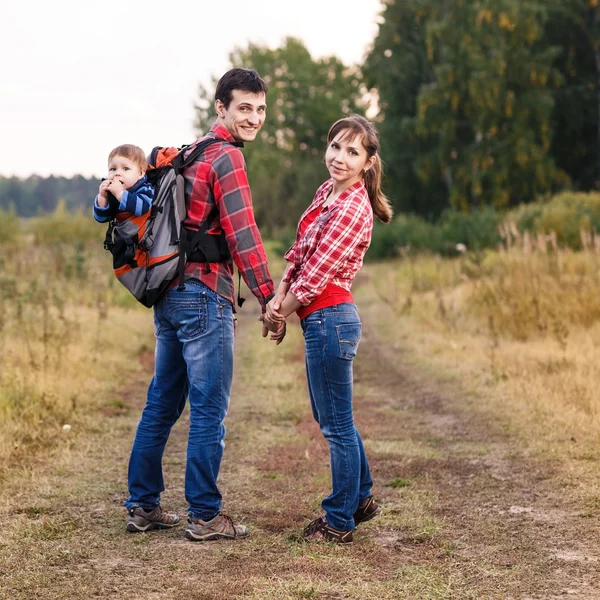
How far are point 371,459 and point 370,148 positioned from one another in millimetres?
2628

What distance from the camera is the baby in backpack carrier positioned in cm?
400

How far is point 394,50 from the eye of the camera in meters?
35.0

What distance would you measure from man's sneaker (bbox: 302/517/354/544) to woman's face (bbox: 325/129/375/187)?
1659 millimetres

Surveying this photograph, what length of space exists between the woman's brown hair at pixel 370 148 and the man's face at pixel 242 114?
36 cm

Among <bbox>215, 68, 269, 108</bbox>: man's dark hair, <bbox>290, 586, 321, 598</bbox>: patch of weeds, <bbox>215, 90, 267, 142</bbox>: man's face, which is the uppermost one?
<bbox>215, 68, 269, 108</bbox>: man's dark hair

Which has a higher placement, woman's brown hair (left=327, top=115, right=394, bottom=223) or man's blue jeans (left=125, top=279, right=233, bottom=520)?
woman's brown hair (left=327, top=115, right=394, bottom=223)

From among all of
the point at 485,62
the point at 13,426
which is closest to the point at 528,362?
the point at 13,426

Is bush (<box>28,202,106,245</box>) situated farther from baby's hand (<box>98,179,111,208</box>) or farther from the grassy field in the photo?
baby's hand (<box>98,179,111,208</box>)

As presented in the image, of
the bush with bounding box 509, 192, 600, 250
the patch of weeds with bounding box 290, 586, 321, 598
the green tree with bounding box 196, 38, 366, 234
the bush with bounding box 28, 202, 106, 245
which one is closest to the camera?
the patch of weeds with bounding box 290, 586, 321, 598

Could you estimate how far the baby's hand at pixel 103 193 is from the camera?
3.99 m

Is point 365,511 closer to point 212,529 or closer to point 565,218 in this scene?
point 212,529

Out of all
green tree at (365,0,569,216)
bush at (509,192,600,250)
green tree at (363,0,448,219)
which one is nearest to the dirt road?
bush at (509,192,600,250)

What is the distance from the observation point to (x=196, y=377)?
13.6ft

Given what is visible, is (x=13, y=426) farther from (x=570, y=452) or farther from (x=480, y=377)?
(x=480, y=377)
